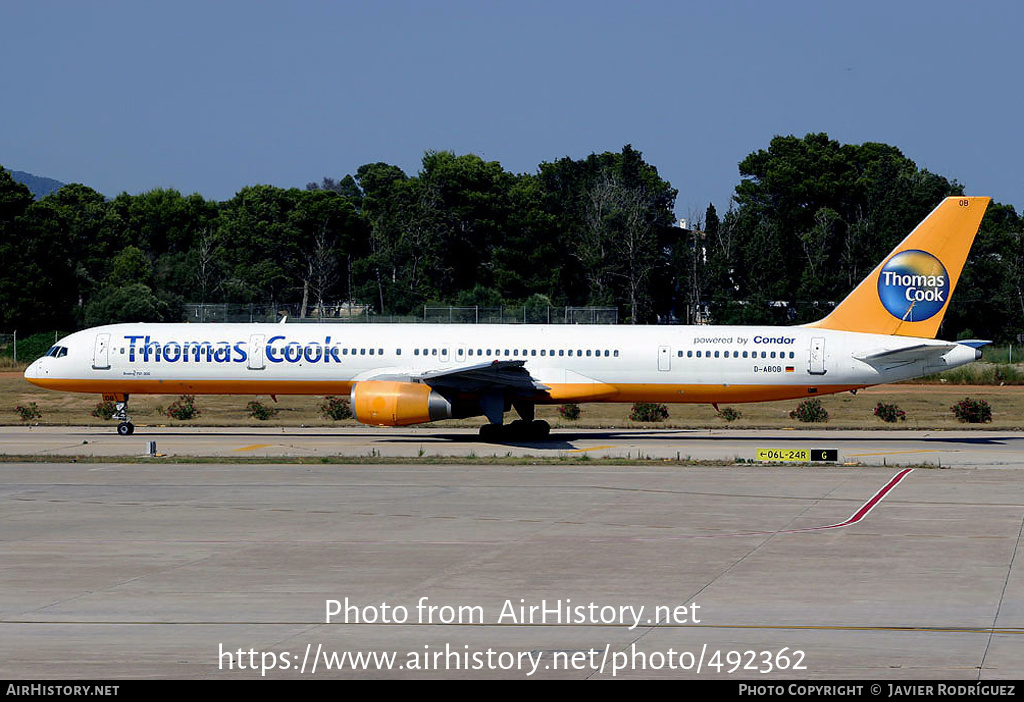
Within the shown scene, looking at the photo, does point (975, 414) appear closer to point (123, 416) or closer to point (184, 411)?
point (184, 411)

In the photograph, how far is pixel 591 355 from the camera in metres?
39.8

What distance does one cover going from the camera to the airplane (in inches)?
1542

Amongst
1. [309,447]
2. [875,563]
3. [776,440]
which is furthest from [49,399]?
[875,563]

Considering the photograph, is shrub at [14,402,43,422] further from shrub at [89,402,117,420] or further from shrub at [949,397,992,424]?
shrub at [949,397,992,424]

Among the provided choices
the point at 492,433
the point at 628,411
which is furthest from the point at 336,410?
the point at 628,411

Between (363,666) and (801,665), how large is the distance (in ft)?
14.7

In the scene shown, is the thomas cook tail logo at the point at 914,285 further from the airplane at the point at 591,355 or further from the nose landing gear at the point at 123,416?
the nose landing gear at the point at 123,416

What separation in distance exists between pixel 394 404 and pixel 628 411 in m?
19.8

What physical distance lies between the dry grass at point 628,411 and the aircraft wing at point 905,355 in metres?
8.31

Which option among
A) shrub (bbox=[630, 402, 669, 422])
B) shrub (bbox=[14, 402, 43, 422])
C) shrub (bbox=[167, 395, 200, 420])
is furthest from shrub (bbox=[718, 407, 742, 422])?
shrub (bbox=[14, 402, 43, 422])

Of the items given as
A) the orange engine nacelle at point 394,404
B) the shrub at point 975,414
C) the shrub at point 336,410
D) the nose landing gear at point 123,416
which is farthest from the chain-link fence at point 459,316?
the orange engine nacelle at point 394,404

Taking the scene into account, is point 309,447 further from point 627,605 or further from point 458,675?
point 458,675

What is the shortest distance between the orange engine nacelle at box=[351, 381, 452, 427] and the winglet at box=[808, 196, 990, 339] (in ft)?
47.7

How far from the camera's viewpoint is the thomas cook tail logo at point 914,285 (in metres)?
39.3
